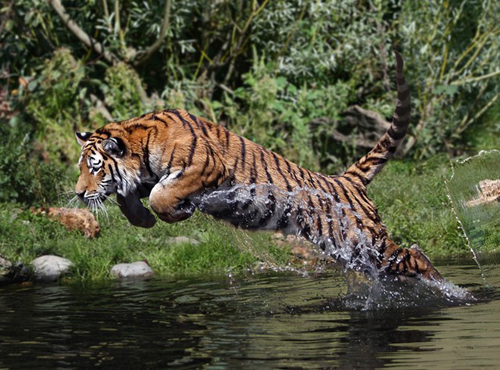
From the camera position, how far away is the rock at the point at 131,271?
25.5ft

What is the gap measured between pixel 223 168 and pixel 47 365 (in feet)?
6.72

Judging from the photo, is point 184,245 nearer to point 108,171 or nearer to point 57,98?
point 108,171

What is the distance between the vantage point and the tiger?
5.89 m

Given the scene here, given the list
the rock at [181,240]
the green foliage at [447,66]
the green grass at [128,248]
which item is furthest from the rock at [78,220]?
the green foliage at [447,66]

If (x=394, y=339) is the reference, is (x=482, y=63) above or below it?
above

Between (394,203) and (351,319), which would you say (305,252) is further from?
(351,319)

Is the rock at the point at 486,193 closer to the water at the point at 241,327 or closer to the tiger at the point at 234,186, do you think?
the water at the point at 241,327

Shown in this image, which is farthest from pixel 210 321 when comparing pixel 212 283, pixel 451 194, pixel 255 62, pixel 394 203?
pixel 255 62

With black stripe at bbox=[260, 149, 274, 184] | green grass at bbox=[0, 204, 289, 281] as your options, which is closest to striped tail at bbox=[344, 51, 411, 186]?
black stripe at bbox=[260, 149, 274, 184]

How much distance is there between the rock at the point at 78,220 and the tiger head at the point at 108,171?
266cm

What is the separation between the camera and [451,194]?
6.87m

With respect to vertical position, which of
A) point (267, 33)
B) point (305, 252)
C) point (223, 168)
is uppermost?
point (267, 33)

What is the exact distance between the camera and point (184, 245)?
8227 mm

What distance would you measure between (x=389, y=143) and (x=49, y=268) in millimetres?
3061
